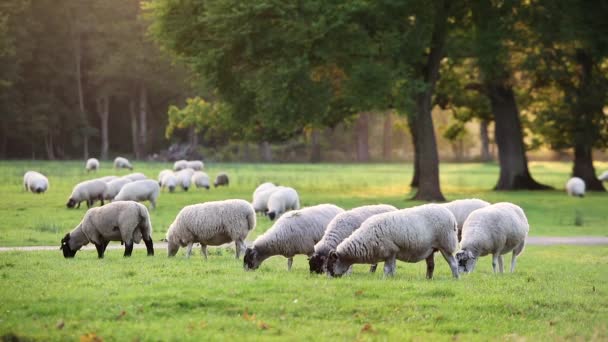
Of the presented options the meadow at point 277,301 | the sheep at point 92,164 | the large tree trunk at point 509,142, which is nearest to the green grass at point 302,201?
the large tree trunk at point 509,142

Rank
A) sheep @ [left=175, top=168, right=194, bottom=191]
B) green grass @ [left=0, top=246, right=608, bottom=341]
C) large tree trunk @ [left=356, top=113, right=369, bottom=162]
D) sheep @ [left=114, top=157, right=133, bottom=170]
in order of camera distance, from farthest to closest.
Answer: large tree trunk @ [left=356, top=113, right=369, bottom=162] → sheep @ [left=114, top=157, right=133, bottom=170] → sheep @ [left=175, top=168, right=194, bottom=191] → green grass @ [left=0, top=246, right=608, bottom=341]

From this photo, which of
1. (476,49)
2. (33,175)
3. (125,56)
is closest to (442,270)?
(476,49)

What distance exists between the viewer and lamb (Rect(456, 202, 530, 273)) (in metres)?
15.6

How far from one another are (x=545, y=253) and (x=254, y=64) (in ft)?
67.2

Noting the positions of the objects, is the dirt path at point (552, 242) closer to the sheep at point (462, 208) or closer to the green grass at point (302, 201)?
the green grass at point (302, 201)

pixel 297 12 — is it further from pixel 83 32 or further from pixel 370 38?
pixel 83 32

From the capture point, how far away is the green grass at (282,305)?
425 inches

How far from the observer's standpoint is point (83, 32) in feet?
296

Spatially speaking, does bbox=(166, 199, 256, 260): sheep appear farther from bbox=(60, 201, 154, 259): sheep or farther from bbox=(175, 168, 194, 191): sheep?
bbox=(175, 168, 194, 191): sheep

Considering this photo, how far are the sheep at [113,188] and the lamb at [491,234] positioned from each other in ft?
61.3

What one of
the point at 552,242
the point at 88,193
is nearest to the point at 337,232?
the point at 552,242

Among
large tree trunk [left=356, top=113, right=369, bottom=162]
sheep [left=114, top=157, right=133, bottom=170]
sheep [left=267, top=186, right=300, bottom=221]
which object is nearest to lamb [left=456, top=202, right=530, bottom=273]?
sheep [left=267, top=186, right=300, bottom=221]

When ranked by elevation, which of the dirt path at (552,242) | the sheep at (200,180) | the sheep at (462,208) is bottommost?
the dirt path at (552,242)

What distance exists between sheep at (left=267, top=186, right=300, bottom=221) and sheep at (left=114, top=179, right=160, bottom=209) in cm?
463
